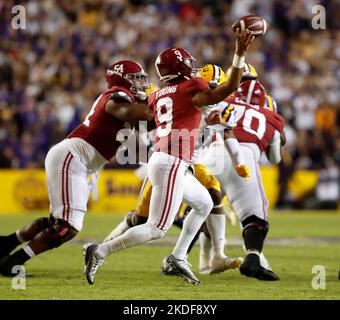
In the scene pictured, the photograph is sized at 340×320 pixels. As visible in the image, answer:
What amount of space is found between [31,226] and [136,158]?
142cm

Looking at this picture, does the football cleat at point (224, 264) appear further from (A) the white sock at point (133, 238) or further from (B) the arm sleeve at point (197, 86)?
(B) the arm sleeve at point (197, 86)

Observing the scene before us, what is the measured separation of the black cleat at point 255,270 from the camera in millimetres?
6289

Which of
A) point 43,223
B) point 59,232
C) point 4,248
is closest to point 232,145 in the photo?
point 59,232

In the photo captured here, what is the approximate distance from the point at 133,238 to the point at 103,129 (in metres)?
1.01

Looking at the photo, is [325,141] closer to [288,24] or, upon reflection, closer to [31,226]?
[288,24]

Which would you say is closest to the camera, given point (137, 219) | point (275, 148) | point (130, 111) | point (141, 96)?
point (130, 111)

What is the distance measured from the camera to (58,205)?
6309 millimetres

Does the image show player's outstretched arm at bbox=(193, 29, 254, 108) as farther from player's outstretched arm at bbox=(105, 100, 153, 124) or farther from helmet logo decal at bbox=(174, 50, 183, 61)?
player's outstretched arm at bbox=(105, 100, 153, 124)

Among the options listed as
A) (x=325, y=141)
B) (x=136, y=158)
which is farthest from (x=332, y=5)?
(x=136, y=158)

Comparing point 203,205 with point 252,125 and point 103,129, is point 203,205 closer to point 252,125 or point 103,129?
point 103,129

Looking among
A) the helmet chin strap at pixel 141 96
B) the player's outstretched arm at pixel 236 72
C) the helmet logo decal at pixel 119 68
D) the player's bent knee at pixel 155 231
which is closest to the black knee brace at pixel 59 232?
the player's bent knee at pixel 155 231

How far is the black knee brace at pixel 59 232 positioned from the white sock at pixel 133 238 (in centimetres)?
50

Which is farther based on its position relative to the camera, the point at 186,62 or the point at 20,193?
the point at 20,193

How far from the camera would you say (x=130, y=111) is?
614 centimetres
